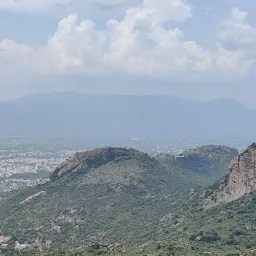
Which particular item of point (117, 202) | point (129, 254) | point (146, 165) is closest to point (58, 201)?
point (117, 202)

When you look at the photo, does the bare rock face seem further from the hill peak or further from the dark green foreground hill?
the hill peak

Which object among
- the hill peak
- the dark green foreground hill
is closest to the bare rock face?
the dark green foreground hill

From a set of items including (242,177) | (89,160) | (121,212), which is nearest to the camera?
(242,177)

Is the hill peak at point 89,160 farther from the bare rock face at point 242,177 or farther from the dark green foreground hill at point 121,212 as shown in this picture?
the bare rock face at point 242,177

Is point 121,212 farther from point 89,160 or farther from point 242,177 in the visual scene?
point 89,160

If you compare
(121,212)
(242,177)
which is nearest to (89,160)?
(121,212)

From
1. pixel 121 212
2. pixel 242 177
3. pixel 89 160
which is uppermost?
pixel 89 160

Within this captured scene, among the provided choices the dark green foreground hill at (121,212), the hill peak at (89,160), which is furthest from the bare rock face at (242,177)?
the hill peak at (89,160)
